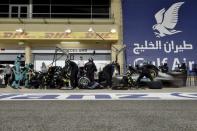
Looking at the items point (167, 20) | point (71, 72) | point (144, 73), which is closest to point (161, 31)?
point (167, 20)

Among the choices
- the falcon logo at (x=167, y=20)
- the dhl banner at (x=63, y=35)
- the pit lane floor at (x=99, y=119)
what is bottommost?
the pit lane floor at (x=99, y=119)

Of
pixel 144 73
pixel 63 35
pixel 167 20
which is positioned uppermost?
pixel 167 20

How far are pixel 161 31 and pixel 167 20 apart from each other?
1.08 m

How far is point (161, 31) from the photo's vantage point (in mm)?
32031

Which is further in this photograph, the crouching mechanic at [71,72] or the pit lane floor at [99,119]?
the crouching mechanic at [71,72]

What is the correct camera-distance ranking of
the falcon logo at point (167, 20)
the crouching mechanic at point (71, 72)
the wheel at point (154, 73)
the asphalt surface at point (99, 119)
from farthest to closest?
the falcon logo at point (167, 20) < the wheel at point (154, 73) < the crouching mechanic at point (71, 72) < the asphalt surface at point (99, 119)

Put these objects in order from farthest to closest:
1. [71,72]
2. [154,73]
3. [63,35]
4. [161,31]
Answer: [161,31], [63,35], [154,73], [71,72]

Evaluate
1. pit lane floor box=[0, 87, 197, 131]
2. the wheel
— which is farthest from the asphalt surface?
the wheel

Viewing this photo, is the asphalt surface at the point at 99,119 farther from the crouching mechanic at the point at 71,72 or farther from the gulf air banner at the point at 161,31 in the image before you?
the gulf air banner at the point at 161,31

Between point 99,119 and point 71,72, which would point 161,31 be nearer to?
point 71,72

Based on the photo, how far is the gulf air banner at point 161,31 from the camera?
31719 millimetres

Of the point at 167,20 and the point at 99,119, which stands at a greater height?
the point at 167,20

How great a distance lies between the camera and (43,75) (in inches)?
920

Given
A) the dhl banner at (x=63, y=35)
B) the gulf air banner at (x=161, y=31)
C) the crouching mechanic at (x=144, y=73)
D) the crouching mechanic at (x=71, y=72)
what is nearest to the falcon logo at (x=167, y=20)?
the gulf air banner at (x=161, y=31)
